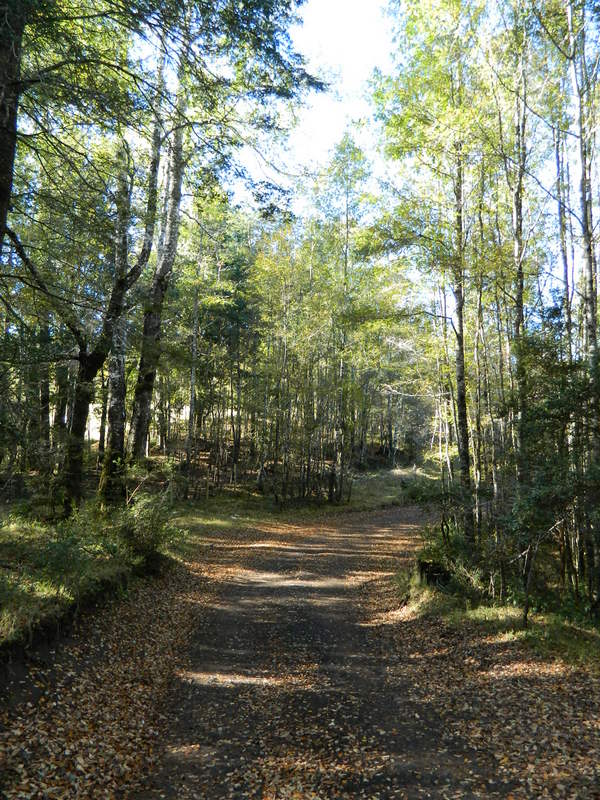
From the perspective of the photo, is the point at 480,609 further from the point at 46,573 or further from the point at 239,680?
the point at 46,573

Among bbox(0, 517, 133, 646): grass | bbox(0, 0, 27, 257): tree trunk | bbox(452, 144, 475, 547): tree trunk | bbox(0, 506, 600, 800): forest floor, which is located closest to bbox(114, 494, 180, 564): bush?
bbox(0, 517, 133, 646): grass

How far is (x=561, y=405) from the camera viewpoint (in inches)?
244

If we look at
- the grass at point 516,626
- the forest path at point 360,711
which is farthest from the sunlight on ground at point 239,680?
the grass at point 516,626

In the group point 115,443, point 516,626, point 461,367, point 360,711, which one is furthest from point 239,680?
point 461,367

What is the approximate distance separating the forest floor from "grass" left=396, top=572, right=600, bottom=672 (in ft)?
0.37

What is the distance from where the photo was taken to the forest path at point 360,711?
4.14 metres

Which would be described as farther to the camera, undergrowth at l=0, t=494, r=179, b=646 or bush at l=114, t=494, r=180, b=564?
bush at l=114, t=494, r=180, b=564

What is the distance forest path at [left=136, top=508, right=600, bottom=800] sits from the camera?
13.6 feet

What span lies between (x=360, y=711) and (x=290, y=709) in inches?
31.4

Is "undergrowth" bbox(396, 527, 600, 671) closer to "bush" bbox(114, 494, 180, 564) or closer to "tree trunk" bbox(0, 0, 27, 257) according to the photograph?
"bush" bbox(114, 494, 180, 564)

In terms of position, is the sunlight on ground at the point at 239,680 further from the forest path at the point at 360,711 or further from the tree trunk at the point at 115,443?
the tree trunk at the point at 115,443

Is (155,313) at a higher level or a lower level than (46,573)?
higher

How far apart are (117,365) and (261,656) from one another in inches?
260

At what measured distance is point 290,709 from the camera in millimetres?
5383
